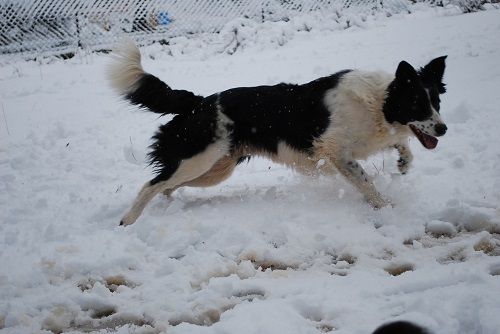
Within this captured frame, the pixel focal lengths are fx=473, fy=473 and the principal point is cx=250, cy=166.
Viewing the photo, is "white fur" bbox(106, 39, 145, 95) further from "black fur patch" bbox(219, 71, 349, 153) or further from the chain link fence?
the chain link fence

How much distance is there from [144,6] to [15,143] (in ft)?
30.6

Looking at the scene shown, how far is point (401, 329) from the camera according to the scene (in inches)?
56.7

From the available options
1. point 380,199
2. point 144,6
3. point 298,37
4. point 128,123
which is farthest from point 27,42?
point 380,199

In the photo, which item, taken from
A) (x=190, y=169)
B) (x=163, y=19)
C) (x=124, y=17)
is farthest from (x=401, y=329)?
(x=124, y=17)

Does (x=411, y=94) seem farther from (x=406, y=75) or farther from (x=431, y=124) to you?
(x=431, y=124)

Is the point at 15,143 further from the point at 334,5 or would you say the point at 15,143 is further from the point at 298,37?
the point at 334,5

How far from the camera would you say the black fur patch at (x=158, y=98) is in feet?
14.2

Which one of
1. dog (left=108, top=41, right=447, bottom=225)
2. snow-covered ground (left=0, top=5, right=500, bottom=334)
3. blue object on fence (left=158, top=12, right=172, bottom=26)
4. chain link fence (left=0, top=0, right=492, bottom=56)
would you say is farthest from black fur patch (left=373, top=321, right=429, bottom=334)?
blue object on fence (left=158, top=12, right=172, bottom=26)

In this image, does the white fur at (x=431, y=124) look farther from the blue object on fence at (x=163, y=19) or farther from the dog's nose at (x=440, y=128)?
the blue object on fence at (x=163, y=19)

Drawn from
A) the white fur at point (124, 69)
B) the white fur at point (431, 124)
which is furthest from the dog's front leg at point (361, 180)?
the white fur at point (124, 69)

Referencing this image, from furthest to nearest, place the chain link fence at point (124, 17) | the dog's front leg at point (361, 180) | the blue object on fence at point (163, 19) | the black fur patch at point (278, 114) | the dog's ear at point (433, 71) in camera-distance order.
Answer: the blue object on fence at point (163, 19) → the chain link fence at point (124, 17) → the black fur patch at point (278, 114) → the dog's ear at point (433, 71) → the dog's front leg at point (361, 180)

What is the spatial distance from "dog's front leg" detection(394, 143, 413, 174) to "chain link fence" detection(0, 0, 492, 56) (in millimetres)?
9693

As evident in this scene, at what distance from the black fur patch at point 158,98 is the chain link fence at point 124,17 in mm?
8874

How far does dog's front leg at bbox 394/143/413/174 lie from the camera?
4344mm
